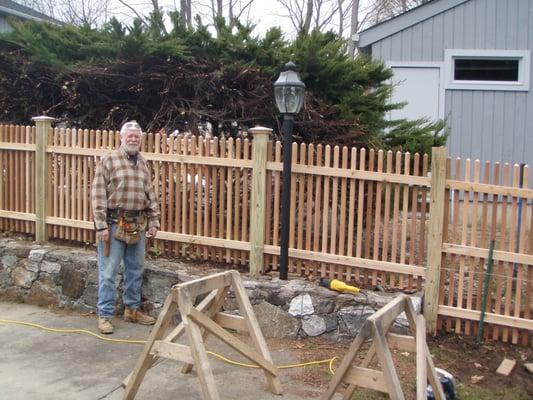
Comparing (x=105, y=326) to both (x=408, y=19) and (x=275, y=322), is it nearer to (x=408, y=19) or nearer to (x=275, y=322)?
(x=275, y=322)

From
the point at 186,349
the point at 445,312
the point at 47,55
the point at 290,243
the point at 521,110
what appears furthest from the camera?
the point at 521,110

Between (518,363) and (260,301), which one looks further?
(260,301)

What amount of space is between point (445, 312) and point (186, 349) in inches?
96.0

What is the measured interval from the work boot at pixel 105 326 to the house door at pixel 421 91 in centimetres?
703

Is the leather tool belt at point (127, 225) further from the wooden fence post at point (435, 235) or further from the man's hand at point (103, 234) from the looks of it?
the wooden fence post at point (435, 235)

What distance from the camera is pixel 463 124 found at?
10.8 m

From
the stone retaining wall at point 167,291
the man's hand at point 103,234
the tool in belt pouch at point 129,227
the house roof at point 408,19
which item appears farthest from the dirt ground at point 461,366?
the house roof at point 408,19

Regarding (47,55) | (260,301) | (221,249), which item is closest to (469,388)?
(260,301)

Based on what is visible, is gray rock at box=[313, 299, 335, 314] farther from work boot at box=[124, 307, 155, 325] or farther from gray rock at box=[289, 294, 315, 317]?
work boot at box=[124, 307, 155, 325]

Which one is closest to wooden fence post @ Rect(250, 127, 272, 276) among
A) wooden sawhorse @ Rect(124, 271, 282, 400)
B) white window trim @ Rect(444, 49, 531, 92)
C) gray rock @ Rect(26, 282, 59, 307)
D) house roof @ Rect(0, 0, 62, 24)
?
wooden sawhorse @ Rect(124, 271, 282, 400)

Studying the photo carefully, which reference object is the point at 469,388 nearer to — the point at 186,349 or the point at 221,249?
the point at 186,349

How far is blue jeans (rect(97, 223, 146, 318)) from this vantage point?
5379mm

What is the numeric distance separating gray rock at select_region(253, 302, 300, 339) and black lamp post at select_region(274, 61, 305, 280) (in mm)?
430

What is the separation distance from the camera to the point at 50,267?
6.29 meters
